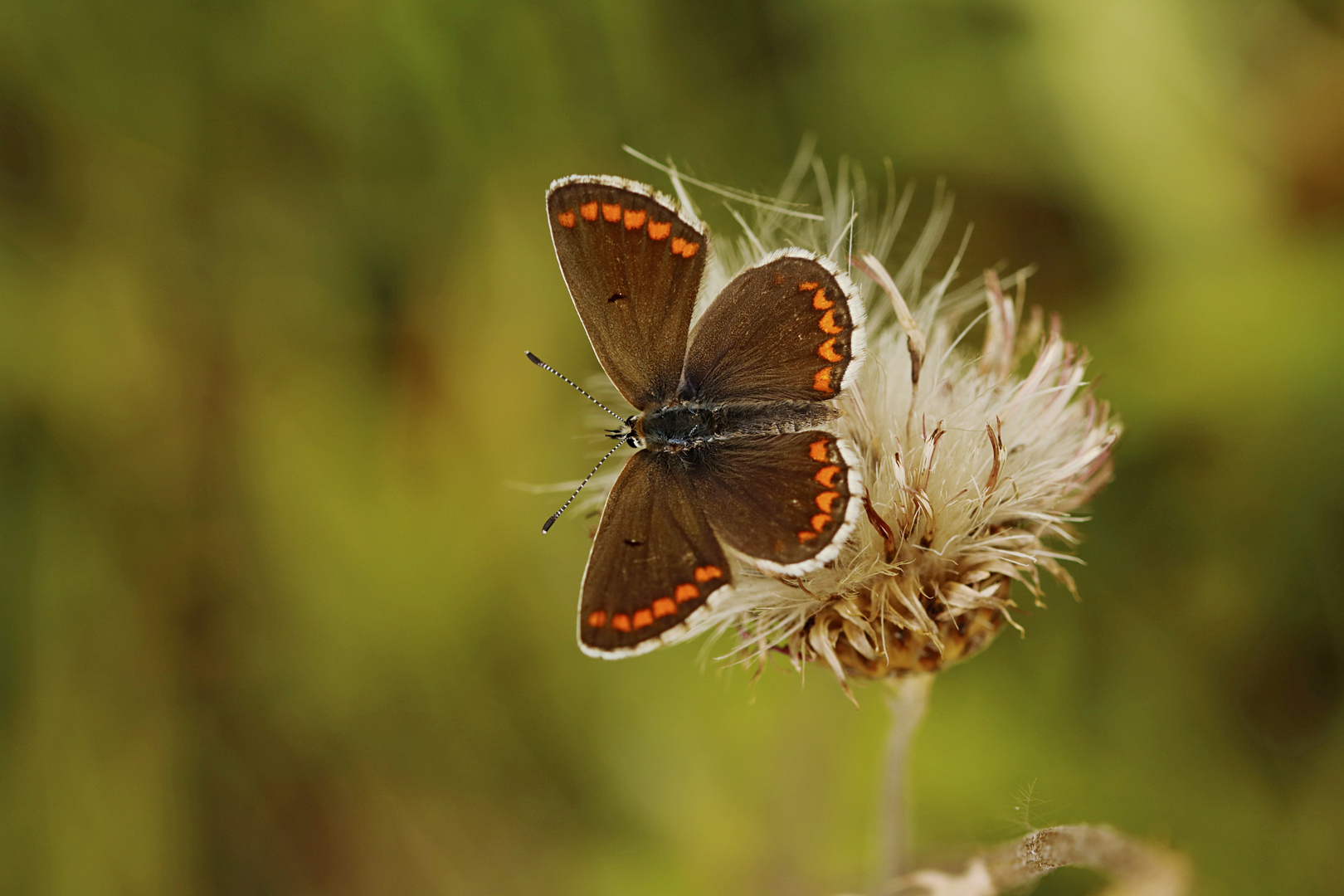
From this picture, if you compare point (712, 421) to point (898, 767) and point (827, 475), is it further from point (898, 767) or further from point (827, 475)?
point (898, 767)

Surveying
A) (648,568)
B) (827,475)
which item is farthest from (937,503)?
(648,568)

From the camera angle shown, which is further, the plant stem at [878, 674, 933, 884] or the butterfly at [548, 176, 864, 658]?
the plant stem at [878, 674, 933, 884]

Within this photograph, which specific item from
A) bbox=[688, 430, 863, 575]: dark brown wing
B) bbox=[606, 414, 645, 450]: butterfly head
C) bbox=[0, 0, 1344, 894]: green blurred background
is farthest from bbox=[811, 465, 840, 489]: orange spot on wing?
bbox=[0, 0, 1344, 894]: green blurred background

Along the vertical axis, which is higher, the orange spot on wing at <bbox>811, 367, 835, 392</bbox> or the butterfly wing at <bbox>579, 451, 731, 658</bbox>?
the orange spot on wing at <bbox>811, 367, 835, 392</bbox>

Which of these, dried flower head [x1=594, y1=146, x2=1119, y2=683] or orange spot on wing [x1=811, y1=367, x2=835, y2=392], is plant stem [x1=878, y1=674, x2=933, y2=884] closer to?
dried flower head [x1=594, y1=146, x2=1119, y2=683]

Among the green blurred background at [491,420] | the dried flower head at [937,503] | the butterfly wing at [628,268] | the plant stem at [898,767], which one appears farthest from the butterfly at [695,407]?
the green blurred background at [491,420]

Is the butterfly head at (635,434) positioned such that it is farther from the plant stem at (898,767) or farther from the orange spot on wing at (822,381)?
the plant stem at (898,767)
